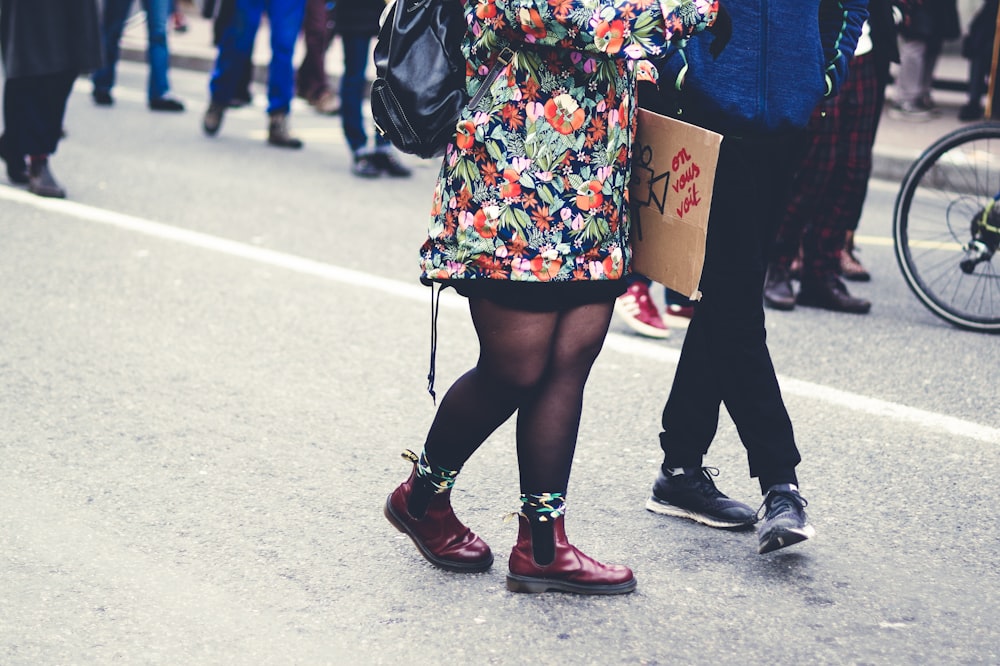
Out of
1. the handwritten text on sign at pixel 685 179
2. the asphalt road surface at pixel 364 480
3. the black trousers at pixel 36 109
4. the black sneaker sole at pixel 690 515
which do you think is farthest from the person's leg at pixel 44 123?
the handwritten text on sign at pixel 685 179

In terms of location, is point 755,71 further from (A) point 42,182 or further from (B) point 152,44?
(B) point 152,44

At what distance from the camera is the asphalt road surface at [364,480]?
114 inches

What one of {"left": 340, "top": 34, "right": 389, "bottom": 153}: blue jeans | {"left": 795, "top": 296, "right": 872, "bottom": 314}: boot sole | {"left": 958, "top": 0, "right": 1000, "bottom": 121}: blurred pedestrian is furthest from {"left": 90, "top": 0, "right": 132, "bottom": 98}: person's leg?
{"left": 958, "top": 0, "right": 1000, "bottom": 121}: blurred pedestrian

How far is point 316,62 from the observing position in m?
11.4

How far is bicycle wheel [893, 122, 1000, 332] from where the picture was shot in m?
5.36

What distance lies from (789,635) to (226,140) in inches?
282

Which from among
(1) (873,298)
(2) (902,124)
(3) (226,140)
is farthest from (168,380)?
(2) (902,124)

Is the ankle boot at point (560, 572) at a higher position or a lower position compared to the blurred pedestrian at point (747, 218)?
lower

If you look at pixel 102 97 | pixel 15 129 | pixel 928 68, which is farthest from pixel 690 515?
pixel 928 68

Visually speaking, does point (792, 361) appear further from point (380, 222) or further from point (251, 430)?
point (380, 222)

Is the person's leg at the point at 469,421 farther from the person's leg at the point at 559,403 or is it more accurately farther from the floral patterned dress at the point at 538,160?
the floral patterned dress at the point at 538,160

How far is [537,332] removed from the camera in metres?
2.91

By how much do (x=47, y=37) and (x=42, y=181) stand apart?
784mm

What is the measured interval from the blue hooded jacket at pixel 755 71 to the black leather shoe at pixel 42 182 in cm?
480
